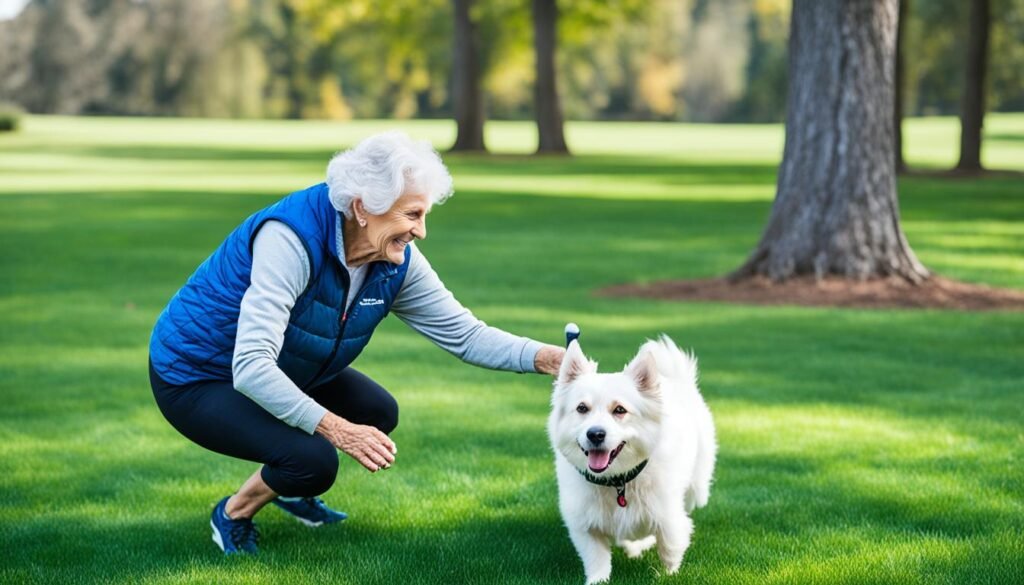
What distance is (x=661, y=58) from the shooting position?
341 ft

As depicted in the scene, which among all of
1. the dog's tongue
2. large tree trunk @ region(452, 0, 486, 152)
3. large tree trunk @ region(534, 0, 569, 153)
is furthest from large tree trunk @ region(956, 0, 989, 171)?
the dog's tongue

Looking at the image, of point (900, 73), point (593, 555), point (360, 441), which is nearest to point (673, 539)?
point (593, 555)

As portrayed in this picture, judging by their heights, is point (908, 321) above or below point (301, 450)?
below

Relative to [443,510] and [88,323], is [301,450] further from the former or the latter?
[88,323]

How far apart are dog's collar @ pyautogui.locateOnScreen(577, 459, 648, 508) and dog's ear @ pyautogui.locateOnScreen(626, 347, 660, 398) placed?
0.95 ft

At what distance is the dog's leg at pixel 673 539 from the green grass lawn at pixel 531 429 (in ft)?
0.23

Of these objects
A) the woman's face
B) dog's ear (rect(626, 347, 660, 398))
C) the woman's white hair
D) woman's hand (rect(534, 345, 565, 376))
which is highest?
the woman's white hair

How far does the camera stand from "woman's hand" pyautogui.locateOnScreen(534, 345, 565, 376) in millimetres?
5445

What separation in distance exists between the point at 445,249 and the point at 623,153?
27.3 metres

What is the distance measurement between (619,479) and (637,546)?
0.73 metres

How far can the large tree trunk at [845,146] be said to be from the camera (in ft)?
44.3

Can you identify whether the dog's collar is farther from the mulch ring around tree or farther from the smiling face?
the mulch ring around tree

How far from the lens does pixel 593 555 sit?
16.6 feet

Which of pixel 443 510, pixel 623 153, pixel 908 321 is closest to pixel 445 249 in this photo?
pixel 908 321
